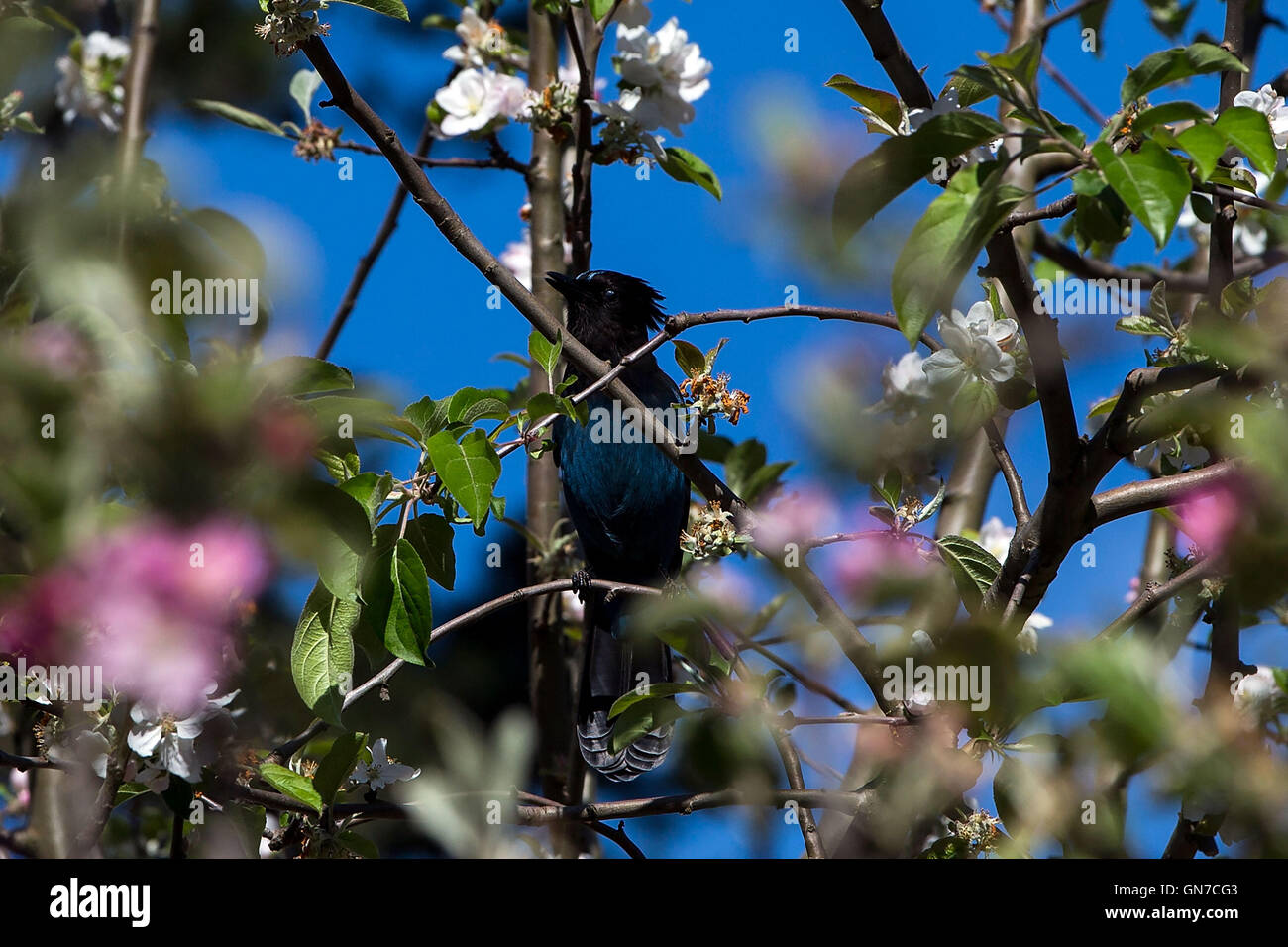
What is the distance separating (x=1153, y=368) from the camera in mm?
1579

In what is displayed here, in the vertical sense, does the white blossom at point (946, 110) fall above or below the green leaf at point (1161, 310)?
above

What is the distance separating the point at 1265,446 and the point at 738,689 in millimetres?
728

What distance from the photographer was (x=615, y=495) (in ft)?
12.5

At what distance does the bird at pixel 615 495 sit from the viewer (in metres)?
3.48

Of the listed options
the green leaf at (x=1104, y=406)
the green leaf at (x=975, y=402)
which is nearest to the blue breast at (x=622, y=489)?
the green leaf at (x=1104, y=406)

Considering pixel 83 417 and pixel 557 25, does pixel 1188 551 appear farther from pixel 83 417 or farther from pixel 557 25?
pixel 557 25

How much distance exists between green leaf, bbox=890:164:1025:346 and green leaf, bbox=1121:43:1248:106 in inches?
7.3

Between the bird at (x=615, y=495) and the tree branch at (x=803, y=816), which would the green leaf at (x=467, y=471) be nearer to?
the tree branch at (x=803, y=816)

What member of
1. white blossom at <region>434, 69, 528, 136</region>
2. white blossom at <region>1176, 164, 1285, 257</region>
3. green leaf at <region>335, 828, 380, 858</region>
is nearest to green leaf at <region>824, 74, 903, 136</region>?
green leaf at <region>335, 828, 380, 858</region>

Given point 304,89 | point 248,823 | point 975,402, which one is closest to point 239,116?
point 304,89

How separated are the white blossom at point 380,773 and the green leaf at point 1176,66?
56.9 inches

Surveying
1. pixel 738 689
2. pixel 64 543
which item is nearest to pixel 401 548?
pixel 738 689

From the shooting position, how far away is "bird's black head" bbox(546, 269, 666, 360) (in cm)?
402
